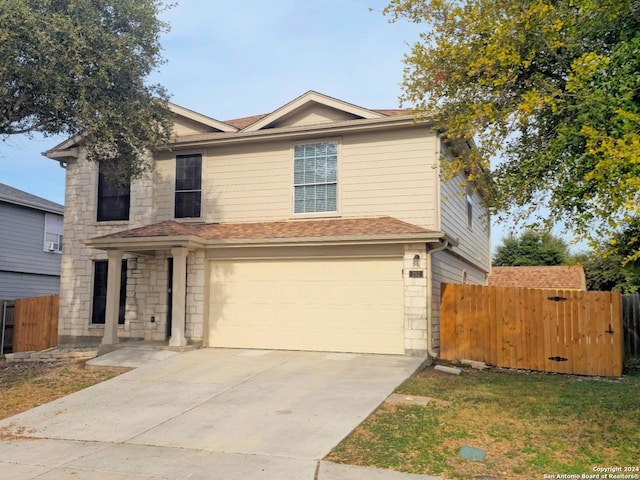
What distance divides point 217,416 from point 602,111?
6.38 meters

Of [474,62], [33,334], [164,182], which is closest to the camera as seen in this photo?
[474,62]

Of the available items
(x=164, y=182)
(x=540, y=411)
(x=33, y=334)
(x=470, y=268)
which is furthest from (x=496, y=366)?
(x=33, y=334)

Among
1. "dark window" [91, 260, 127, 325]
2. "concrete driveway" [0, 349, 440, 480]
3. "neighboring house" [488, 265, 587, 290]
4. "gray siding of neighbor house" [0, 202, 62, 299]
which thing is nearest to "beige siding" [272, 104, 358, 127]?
"dark window" [91, 260, 127, 325]

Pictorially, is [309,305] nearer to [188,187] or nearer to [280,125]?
[280,125]

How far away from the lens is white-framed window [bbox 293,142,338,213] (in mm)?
14172

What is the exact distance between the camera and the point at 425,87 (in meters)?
8.18

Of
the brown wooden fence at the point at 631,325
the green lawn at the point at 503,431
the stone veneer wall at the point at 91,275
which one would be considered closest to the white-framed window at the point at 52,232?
the stone veneer wall at the point at 91,275

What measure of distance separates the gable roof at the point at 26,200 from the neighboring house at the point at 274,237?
753 cm

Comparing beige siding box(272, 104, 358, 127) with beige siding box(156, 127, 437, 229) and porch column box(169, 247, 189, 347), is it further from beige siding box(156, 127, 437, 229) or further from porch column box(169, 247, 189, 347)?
porch column box(169, 247, 189, 347)

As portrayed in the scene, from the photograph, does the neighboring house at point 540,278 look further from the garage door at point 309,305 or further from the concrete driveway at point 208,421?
the concrete driveway at point 208,421

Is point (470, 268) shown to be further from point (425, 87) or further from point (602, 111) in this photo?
point (602, 111)

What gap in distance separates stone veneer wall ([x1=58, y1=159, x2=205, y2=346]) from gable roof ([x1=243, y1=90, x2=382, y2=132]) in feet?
12.0

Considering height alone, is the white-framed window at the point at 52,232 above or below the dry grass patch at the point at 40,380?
above

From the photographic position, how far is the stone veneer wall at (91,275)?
1416 centimetres
